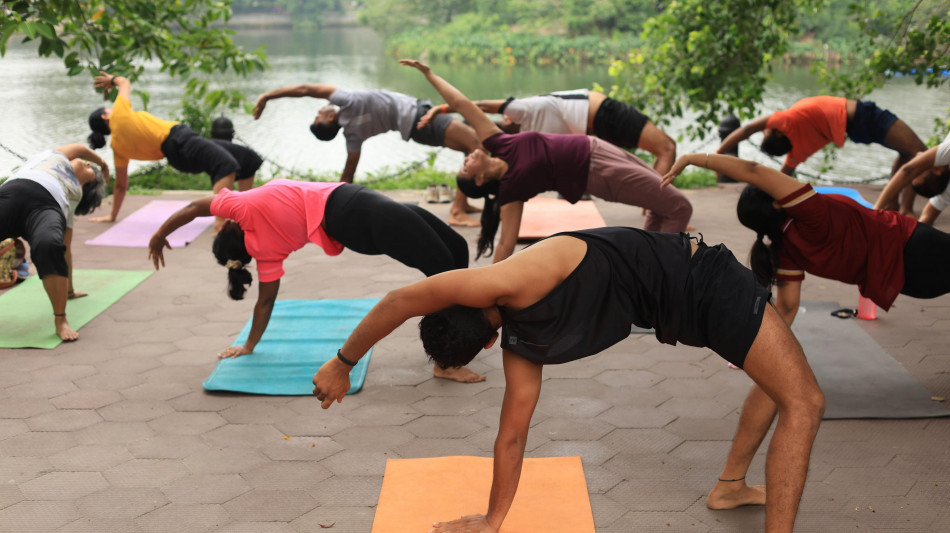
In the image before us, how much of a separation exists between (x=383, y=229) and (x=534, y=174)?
112cm

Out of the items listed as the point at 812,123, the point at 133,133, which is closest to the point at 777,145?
the point at 812,123

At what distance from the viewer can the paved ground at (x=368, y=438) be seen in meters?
2.62

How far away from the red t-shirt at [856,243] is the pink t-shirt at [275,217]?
1881mm

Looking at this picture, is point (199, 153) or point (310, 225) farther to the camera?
point (199, 153)

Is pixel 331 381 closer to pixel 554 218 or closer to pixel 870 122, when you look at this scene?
pixel 554 218

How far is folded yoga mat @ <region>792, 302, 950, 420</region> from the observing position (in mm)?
3207

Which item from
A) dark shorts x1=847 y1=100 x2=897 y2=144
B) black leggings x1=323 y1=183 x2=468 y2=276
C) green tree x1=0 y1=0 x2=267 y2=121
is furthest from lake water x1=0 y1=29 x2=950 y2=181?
black leggings x1=323 y1=183 x2=468 y2=276

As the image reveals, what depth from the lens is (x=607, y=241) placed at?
2.18m

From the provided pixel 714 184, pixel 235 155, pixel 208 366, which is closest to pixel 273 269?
pixel 208 366

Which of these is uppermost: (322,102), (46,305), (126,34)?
(126,34)

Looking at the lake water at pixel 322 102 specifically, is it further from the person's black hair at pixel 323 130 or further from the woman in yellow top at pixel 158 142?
the person's black hair at pixel 323 130

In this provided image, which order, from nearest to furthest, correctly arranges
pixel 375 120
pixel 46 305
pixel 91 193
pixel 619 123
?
1. pixel 46 305
2. pixel 91 193
3. pixel 619 123
4. pixel 375 120

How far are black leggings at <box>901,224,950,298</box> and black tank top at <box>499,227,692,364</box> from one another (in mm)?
1310

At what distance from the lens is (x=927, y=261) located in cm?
300
